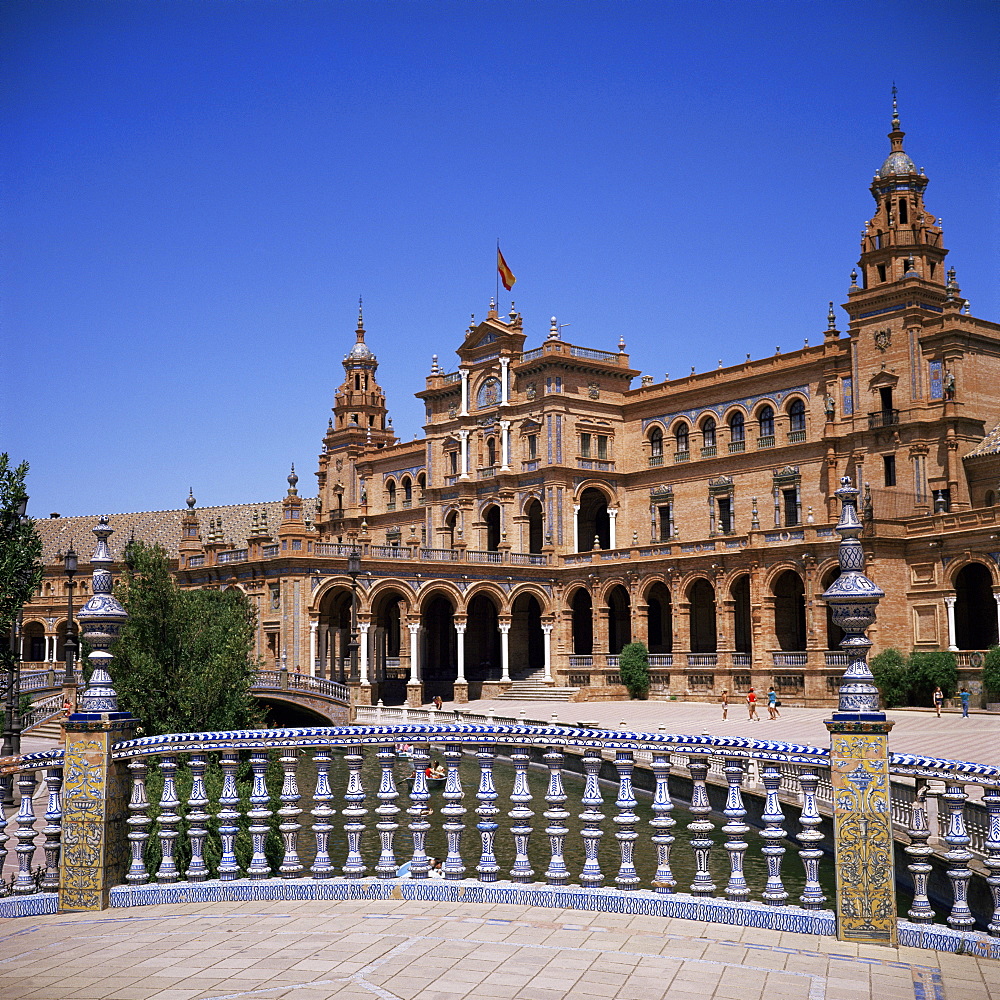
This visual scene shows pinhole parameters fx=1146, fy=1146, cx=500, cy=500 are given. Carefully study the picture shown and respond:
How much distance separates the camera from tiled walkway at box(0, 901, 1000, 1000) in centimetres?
598

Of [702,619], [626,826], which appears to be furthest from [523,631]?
[626,826]

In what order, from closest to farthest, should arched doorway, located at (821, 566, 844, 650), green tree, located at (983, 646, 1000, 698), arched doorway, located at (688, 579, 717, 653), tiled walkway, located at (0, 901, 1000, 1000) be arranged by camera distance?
tiled walkway, located at (0, 901, 1000, 1000), green tree, located at (983, 646, 1000, 698), arched doorway, located at (821, 566, 844, 650), arched doorway, located at (688, 579, 717, 653)

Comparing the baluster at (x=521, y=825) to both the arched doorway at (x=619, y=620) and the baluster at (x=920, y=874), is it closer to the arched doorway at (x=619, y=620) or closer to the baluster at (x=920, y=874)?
the baluster at (x=920, y=874)

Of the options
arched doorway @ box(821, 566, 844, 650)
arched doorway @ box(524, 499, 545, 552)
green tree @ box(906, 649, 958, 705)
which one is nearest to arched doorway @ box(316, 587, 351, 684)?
arched doorway @ box(524, 499, 545, 552)

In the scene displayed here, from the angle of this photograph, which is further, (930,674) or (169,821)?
(930,674)

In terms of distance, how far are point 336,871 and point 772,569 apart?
35.6 m

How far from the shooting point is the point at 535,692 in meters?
48.6

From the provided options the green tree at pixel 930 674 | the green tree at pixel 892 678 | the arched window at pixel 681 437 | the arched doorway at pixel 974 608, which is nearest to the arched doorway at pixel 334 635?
the arched window at pixel 681 437

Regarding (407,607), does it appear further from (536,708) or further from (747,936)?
(747,936)

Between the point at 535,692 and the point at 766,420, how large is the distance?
15238mm

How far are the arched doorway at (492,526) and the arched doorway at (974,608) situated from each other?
75.3ft

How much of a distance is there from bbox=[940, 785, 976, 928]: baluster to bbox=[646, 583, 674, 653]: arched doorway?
42412mm

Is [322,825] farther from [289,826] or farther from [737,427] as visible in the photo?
[737,427]

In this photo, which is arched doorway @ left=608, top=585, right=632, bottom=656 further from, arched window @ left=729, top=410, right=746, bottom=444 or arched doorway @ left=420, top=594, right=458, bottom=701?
arched window @ left=729, top=410, right=746, bottom=444
